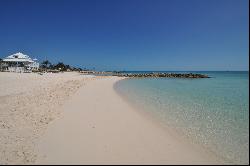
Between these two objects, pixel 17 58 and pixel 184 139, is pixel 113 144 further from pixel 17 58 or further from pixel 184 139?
pixel 17 58

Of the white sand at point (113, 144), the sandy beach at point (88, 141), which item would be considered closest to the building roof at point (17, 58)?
the sandy beach at point (88, 141)

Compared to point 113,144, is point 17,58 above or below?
above

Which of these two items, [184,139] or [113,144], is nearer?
[113,144]

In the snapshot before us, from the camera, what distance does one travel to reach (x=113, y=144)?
17.9 feet

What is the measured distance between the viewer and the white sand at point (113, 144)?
4641 mm

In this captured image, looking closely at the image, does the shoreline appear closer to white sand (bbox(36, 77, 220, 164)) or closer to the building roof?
white sand (bbox(36, 77, 220, 164))

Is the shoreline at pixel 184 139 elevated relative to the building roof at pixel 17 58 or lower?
lower

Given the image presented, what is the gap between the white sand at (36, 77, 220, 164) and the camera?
464cm

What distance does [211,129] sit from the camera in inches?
278

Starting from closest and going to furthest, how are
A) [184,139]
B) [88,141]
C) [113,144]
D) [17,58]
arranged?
[113,144] → [88,141] → [184,139] → [17,58]

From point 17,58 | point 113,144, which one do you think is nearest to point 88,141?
point 113,144

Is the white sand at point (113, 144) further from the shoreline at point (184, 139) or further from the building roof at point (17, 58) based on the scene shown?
the building roof at point (17, 58)

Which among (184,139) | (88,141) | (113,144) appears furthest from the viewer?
(184,139)

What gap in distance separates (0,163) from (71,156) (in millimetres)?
1240
